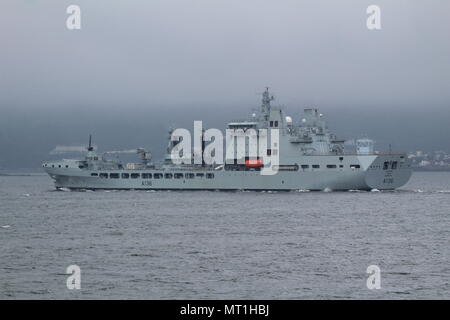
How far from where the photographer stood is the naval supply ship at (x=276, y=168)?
72.5 meters

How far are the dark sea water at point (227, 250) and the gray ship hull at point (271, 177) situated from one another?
918 cm

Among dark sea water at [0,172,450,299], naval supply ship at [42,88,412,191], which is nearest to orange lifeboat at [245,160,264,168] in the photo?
naval supply ship at [42,88,412,191]

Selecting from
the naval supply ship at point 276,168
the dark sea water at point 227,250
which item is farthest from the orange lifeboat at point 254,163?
the dark sea water at point 227,250

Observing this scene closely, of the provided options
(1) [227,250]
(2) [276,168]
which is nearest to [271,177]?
(2) [276,168]

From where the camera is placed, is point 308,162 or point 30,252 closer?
point 30,252

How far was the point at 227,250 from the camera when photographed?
3538 cm

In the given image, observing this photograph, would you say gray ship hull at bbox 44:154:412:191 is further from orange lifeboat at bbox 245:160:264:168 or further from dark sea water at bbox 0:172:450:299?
dark sea water at bbox 0:172:450:299

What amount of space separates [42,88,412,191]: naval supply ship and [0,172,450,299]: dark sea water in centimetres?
964

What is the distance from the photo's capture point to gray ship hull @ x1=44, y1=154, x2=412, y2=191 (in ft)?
236

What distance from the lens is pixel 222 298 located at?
25.0m

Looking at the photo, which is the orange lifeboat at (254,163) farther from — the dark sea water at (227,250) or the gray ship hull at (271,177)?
the dark sea water at (227,250)

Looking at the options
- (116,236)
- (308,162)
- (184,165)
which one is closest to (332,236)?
(116,236)
